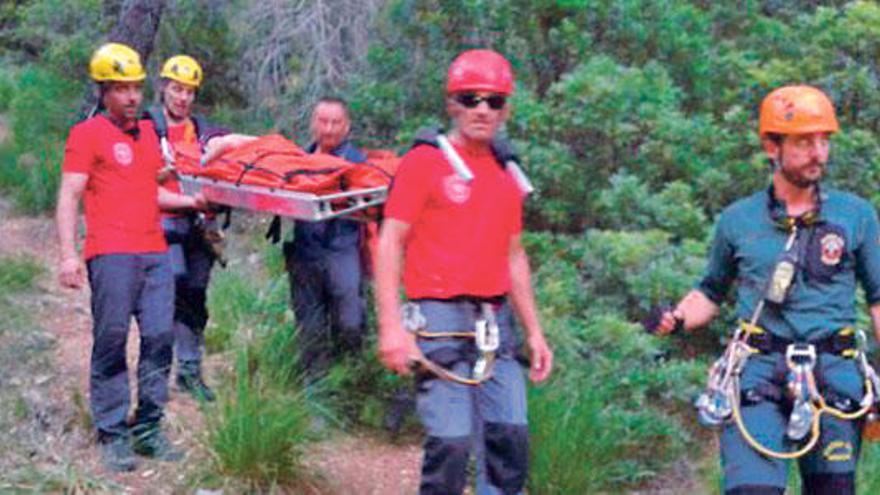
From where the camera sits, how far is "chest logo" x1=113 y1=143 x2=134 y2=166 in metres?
6.47

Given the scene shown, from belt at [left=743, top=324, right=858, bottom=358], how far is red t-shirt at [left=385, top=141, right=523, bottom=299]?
1.03m

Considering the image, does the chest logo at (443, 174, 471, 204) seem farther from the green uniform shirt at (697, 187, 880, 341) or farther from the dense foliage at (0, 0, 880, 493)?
the dense foliage at (0, 0, 880, 493)

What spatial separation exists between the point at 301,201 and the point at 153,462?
5.05 ft

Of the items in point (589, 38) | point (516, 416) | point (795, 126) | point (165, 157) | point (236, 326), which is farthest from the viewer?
point (589, 38)

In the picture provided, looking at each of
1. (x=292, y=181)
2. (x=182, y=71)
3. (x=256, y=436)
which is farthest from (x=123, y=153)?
(x=256, y=436)

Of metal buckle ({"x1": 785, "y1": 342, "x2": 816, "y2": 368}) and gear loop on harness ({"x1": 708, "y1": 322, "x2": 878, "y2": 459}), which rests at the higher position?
metal buckle ({"x1": 785, "y1": 342, "x2": 816, "y2": 368})

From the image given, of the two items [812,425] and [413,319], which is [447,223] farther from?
[812,425]

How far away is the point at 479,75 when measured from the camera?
5117 mm

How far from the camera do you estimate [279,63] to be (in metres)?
11.6

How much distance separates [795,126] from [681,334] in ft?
13.0

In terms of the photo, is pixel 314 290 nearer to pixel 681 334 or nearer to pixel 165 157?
pixel 165 157

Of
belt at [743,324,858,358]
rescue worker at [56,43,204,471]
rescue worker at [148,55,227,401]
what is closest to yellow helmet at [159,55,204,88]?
rescue worker at [148,55,227,401]

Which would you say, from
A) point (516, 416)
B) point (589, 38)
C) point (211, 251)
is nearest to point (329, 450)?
point (211, 251)

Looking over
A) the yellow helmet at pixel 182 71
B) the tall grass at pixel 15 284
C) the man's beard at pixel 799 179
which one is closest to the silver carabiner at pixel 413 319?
the man's beard at pixel 799 179
